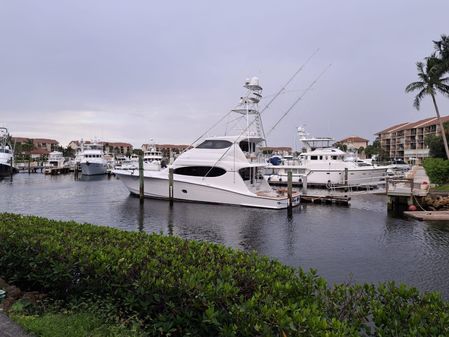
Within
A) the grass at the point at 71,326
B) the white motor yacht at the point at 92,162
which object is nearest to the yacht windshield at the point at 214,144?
the grass at the point at 71,326

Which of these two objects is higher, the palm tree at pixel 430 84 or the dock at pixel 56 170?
the palm tree at pixel 430 84

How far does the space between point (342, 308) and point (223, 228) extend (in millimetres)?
15899

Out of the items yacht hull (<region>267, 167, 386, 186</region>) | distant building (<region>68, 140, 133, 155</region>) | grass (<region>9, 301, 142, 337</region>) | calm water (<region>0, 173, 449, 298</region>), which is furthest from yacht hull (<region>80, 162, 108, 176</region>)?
distant building (<region>68, 140, 133, 155</region>)

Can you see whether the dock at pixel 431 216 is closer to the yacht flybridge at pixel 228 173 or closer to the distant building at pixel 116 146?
the yacht flybridge at pixel 228 173

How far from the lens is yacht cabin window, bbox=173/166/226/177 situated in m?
27.8

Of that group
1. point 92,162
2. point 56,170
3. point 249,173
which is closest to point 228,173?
point 249,173

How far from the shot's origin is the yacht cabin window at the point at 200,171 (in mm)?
27844

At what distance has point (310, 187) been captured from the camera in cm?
4597

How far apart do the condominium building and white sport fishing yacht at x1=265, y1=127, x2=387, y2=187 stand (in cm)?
4113

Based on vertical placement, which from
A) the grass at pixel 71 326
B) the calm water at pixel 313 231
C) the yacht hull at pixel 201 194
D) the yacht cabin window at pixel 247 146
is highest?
the yacht cabin window at pixel 247 146

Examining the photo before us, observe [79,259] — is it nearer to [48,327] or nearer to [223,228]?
[48,327]

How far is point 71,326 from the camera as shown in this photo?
452cm

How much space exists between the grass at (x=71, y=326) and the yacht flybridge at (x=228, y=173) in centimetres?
2168

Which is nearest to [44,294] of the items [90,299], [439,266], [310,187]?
[90,299]
